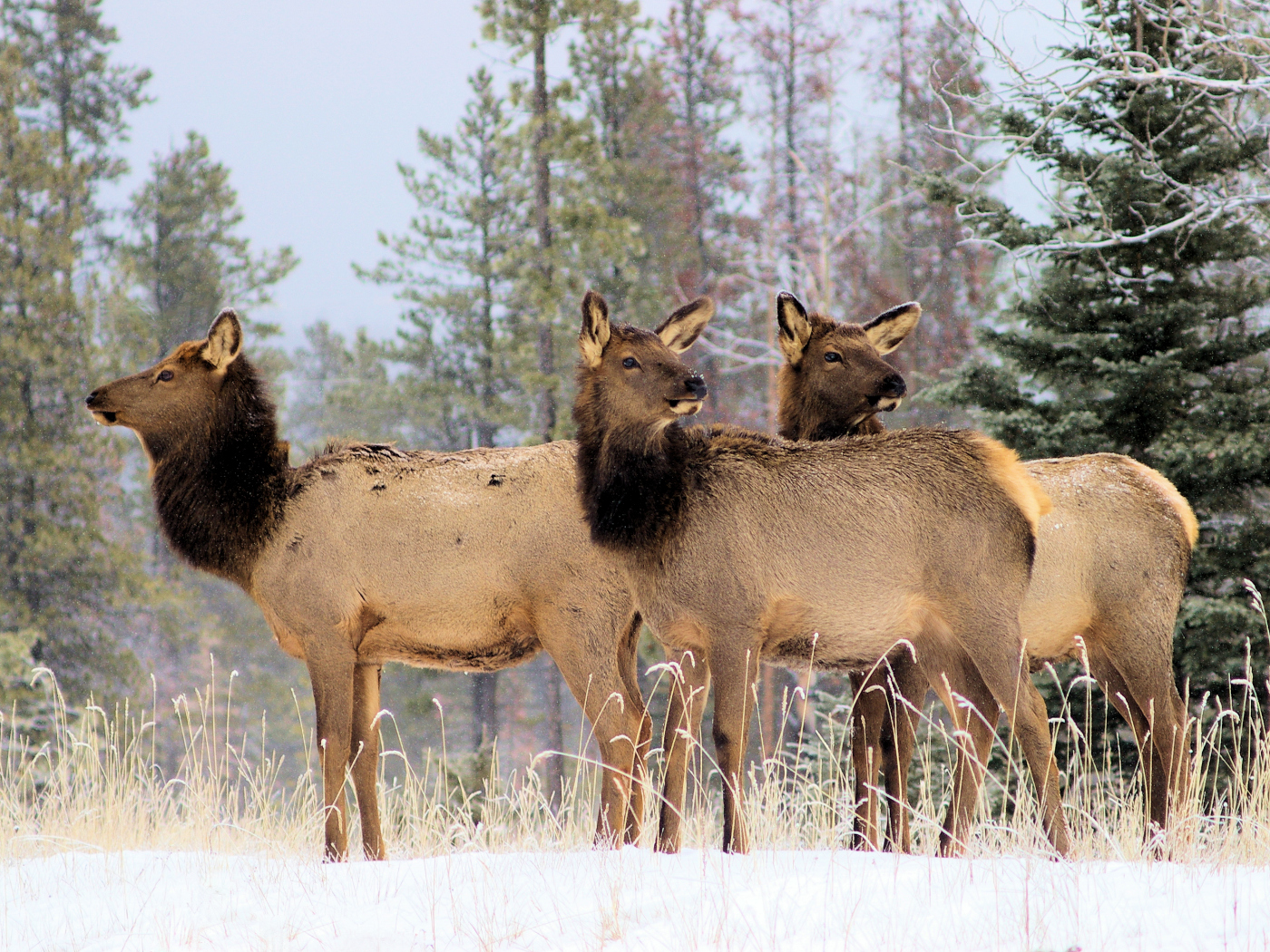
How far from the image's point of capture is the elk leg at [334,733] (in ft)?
19.5

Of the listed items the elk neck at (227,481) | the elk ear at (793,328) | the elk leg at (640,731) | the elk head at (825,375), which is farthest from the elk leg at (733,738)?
the elk neck at (227,481)

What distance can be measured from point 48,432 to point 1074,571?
18175mm

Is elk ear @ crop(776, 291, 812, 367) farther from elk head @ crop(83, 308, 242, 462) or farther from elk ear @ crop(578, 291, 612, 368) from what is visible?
elk head @ crop(83, 308, 242, 462)

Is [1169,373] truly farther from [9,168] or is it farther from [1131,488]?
[9,168]

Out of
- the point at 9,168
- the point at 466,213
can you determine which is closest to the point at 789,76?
the point at 466,213

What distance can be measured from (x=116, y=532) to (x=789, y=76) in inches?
792

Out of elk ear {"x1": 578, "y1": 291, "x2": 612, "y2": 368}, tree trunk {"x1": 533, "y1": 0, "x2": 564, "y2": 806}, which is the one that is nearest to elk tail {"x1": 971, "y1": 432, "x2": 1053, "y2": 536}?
elk ear {"x1": 578, "y1": 291, "x2": 612, "y2": 368}

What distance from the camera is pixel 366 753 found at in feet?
21.0

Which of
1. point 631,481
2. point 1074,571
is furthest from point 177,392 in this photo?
point 1074,571

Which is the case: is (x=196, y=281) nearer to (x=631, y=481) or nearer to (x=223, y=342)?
(x=223, y=342)

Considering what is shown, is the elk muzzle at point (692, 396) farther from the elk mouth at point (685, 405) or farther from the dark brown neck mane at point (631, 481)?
the dark brown neck mane at point (631, 481)

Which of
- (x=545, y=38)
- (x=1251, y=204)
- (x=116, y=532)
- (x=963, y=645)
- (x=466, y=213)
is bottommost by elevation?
(x=116, y=532)

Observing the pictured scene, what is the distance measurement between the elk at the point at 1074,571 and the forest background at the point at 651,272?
5.01 ft

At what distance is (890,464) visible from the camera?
5.77 meters
